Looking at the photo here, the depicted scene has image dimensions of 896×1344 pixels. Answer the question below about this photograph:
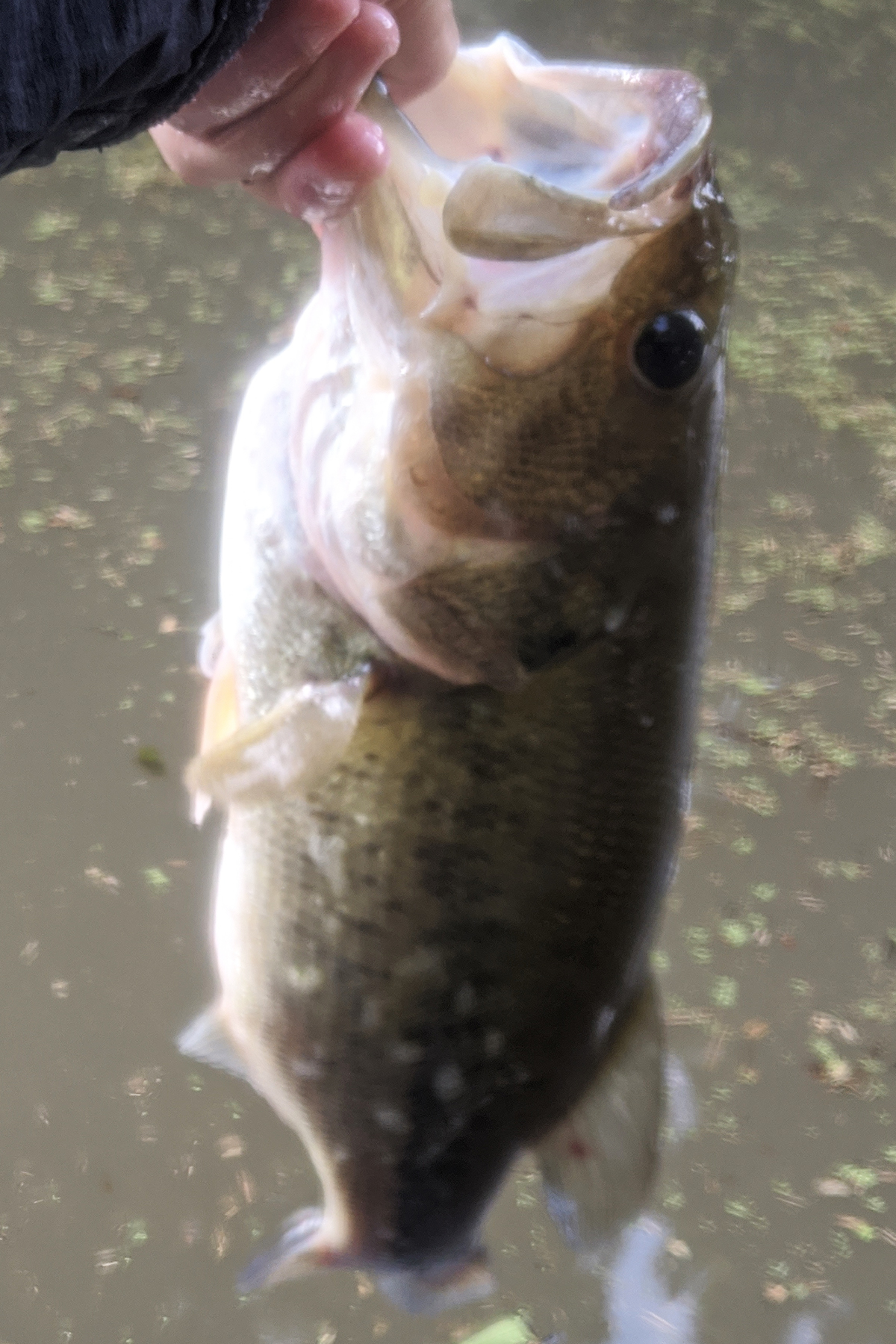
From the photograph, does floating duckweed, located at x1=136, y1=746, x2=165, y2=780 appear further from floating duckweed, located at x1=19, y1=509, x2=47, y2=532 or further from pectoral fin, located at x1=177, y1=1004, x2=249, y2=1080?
pectoral fin, located at x1=177, y1=1004, x2=249, y2=1080

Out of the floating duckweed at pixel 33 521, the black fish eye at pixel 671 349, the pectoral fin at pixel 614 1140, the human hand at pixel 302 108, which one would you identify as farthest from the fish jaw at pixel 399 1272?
the floating duckweed at pixel 33 521

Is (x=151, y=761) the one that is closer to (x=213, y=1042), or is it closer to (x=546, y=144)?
(x=213, y=1042)

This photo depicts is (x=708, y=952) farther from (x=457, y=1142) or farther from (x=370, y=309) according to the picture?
(x=370, y=309)

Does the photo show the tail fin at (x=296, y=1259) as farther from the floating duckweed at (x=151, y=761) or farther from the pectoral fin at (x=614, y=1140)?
the floating duckweed at (x=151, y=761)

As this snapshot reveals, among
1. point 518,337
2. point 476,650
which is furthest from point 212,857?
point 518,337

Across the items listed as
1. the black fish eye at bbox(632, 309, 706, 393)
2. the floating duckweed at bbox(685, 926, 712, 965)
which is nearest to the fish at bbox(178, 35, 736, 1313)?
the black fish eye at bbox(632, 309, 706, 393)

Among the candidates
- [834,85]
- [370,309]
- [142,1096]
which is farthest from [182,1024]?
[834,85]
